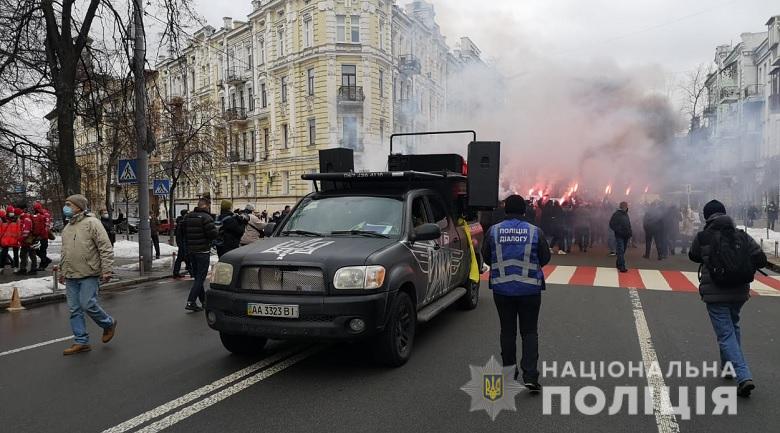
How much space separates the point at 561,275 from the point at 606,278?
96 centimetres

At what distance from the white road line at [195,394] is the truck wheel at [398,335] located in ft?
3.87

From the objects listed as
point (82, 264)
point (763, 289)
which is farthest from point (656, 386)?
point (763, 289)

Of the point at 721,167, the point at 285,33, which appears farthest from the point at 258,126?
the point at 721,167

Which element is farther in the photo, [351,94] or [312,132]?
[312,132]

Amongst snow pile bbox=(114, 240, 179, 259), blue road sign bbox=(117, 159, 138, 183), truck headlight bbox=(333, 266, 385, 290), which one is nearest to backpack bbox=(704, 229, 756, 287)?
truck headlight bbox=(333, 266, 385, 290)

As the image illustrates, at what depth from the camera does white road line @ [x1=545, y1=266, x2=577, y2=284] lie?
36.7 ft

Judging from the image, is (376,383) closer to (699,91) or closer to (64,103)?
(64,103)

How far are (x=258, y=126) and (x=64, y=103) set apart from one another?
32.3 m

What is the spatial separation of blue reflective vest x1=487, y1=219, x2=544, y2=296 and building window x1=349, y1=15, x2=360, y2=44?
3127 cm

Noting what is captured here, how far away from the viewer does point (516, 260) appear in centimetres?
456

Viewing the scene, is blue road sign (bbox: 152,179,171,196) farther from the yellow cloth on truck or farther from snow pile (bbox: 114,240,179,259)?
the yellow cloth on truck

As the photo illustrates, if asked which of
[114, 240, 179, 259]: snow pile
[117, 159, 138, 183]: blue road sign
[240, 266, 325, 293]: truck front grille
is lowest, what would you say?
[114, 240, 179, 259]: snow pile

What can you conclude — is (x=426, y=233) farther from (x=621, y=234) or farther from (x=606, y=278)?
(x=621, y=234)

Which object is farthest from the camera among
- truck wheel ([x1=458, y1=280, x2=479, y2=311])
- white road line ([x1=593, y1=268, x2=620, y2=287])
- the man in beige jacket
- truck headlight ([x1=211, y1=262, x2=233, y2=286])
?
white road line ([x1=593, y1=268, x2=620, y2=287])
